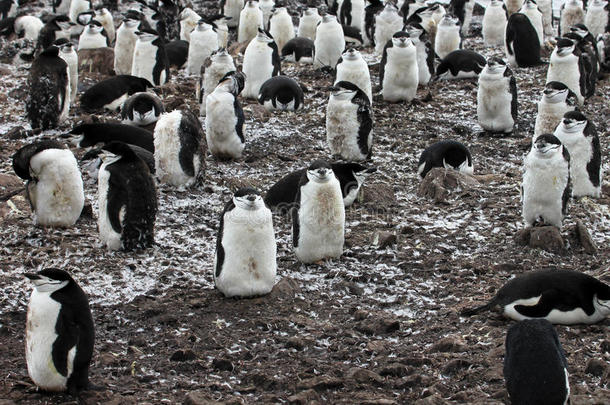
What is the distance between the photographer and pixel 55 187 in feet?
24.7

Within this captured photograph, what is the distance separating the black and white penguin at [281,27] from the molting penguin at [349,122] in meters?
6.39

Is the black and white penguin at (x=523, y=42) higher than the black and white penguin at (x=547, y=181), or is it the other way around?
the black and white penguin at (x=523, y=42)

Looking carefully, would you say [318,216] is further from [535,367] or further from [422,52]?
[422,52]

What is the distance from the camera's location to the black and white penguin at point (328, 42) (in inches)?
555

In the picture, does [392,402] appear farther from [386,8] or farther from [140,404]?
[386,8]

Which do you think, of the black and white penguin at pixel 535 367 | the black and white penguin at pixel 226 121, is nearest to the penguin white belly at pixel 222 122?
the black and white penguin at pixel 226 121

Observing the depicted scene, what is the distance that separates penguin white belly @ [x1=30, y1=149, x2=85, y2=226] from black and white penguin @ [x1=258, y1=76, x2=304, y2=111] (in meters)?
4.31

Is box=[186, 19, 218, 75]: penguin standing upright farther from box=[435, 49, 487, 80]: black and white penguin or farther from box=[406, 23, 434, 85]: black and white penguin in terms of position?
box=[435, 49, 487, 80]: black and white penguin

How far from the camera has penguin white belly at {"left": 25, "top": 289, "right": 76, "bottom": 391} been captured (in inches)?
197

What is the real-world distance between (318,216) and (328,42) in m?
7.41

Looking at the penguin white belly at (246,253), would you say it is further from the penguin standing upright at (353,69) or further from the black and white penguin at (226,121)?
the penguin standing upright at (353,69)

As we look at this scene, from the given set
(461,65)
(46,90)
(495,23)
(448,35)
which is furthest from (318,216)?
(495,23)

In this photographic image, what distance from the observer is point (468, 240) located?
25.2 ft

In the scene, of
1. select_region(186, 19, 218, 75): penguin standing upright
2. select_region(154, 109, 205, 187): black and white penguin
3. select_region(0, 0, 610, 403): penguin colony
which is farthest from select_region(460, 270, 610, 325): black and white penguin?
select_region(186, 19, 218, 75): penguin standing upright
